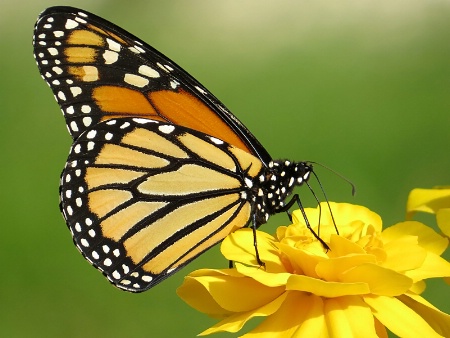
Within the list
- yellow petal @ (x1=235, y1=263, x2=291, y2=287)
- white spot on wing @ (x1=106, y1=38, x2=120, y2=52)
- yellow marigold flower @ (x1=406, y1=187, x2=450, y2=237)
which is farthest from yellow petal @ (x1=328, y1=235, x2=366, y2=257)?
white spot on wing @ (x1=106, y1=38, x2=120, y2=52)

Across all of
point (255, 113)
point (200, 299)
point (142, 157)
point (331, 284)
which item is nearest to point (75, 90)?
point (142, 157)

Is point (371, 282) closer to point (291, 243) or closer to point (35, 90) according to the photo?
point (291, 243)

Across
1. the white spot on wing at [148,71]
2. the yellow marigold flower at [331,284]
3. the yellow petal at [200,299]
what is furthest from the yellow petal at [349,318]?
the white spot on wing at [148,71]

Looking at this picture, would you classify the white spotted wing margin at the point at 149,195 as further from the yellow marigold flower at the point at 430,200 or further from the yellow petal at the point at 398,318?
the yellow petal at the point at 398,318

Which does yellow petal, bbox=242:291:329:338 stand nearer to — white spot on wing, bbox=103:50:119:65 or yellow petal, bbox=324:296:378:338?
yellow petal, bbox=324:296:378:338

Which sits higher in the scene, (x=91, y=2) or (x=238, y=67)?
(x=91, y=2)

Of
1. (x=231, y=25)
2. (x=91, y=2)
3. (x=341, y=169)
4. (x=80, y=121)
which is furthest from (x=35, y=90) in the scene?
(x=80, y=121)
